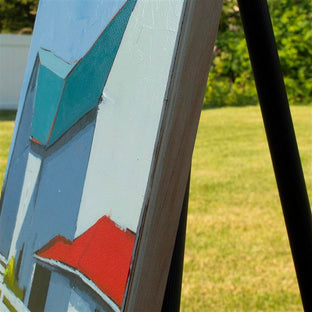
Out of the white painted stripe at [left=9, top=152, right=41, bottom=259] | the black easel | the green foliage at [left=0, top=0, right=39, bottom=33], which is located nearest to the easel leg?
the black easel

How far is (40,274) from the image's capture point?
1238mm

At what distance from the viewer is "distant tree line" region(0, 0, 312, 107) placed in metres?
8.65

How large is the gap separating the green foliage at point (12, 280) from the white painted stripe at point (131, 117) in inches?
11.5

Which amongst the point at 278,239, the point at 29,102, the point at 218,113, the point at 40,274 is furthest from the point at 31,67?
the point at 218,113

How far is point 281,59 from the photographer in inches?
341

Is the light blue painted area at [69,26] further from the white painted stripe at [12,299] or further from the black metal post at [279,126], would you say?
the white painted stripe at [12,299]

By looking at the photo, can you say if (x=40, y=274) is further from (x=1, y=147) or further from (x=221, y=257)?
(x=1, y=147)

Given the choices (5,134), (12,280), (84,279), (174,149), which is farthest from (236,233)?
(5,134)

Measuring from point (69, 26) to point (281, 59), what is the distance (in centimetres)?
757

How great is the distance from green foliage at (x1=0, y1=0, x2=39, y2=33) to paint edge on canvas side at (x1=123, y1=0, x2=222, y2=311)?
34.8 feet

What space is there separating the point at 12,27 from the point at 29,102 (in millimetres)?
10342

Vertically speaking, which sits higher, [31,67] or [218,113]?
[31,67]

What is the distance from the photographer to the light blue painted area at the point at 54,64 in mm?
1311

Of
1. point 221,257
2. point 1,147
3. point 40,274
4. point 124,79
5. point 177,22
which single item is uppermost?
point 177,22
